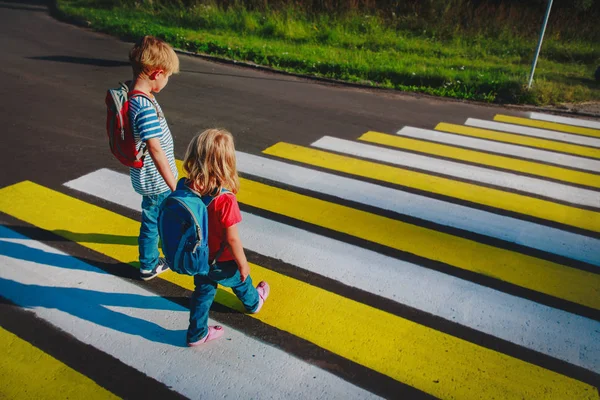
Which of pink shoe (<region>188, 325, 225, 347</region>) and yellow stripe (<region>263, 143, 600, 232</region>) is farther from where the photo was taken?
yellow stripe (<region>263, 143, 600, 232</region>)

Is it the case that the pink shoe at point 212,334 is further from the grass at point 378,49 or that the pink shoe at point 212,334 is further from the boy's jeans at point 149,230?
the grass at point 378,49

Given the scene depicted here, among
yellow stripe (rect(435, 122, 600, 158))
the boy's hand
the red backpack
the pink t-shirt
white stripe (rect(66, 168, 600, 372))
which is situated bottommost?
white stripe (rect(66, 168, 600, 372))

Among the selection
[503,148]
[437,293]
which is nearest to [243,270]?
[437,293]

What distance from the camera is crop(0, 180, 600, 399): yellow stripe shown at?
9.47 ft

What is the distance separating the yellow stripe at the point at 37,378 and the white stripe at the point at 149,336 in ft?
0.77

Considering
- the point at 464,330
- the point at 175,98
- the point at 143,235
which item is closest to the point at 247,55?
the point at 175,98

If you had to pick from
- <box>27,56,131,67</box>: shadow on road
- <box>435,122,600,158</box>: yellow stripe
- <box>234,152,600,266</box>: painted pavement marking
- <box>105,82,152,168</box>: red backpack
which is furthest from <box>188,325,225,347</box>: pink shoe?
<box>27,56,131,67</box>: shadow on road

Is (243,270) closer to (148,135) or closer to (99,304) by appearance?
(148,135)

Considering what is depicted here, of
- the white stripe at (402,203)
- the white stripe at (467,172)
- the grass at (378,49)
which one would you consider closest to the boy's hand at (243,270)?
the white stripe at (402,203)

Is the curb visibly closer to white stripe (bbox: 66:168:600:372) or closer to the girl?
white stripe (bbox: 66:168:600:372)

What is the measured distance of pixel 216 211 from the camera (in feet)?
8.87

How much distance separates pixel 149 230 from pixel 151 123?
0.88 metres

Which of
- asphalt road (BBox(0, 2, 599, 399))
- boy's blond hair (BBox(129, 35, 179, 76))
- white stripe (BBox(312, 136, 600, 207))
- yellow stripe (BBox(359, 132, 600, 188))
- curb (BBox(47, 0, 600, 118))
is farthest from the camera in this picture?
curb (BBox(47, 0, 600, 118))

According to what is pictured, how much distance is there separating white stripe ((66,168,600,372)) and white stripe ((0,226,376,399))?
102 cm
